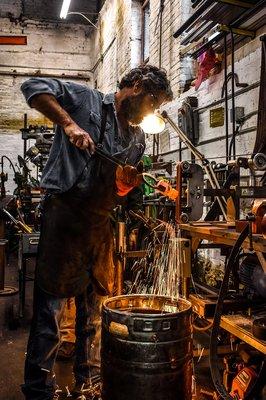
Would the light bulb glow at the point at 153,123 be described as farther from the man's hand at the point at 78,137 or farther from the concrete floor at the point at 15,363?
the concrete floor at the point at 15,363

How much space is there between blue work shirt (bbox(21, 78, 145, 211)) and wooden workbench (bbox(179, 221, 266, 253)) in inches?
26.6

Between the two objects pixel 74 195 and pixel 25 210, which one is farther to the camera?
pixel 25 210

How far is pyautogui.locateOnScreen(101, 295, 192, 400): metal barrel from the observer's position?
1892 millimetres

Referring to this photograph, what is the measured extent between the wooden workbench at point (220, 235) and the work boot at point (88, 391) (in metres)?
1.14

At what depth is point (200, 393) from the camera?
8.87 ft

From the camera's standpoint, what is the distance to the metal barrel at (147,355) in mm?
1892

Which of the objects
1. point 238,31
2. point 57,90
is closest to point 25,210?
point 238,31

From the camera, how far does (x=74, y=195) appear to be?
2.44 meters

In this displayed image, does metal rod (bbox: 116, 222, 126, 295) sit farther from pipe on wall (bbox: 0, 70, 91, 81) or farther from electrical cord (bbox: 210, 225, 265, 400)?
pipe on wall (bbox: 0, 70, 91, 81)

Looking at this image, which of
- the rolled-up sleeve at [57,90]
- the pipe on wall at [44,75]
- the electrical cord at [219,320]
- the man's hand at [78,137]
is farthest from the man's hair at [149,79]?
the pipe on wall at [44,75]

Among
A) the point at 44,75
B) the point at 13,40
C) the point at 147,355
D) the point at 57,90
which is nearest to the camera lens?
the point at 147,355

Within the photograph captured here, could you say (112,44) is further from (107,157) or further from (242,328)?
(242,328)

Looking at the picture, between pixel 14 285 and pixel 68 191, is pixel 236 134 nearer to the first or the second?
pixel 68 191

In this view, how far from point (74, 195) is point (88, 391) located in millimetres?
1276
